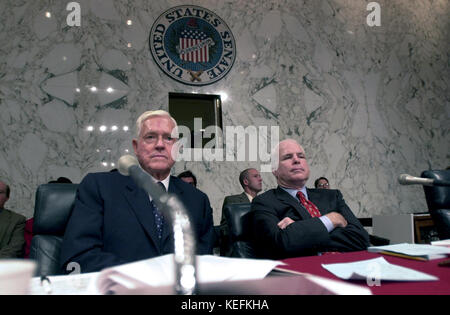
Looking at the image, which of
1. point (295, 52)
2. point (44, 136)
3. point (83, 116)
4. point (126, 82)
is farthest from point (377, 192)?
point (44, 136)

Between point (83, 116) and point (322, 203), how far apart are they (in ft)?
9.39

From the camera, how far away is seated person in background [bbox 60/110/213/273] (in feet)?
4.12

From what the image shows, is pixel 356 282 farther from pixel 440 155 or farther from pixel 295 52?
pixel 440 155

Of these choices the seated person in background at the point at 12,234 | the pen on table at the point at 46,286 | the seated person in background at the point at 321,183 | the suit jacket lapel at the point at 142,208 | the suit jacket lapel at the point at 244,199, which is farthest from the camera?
the seated person in background at the point at 321,183

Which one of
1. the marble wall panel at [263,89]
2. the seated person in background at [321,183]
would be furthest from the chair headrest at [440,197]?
the marble wall panel at [263,89]

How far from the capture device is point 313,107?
4.57 metres

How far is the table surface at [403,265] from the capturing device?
651 millimetres

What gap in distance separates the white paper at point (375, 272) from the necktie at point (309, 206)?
0.97 m

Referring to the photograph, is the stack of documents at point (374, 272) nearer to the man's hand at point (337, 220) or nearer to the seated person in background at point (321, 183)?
the man's hand at point (337, 220)

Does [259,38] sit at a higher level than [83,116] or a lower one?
higher

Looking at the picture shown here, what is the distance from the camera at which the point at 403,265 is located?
936mm

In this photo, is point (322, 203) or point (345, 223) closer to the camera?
point (345, 223)

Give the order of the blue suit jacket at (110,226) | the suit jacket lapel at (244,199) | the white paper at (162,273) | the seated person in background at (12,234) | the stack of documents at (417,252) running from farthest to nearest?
the suit jacket lapel at (244,199)
the seated person in background at (12,234)
the blue suit jacket at (110,226)
the stack of documents at (417,252)
the white paper at (162,273)

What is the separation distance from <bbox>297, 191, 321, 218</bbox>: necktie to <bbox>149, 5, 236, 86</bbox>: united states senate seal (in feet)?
8.44
